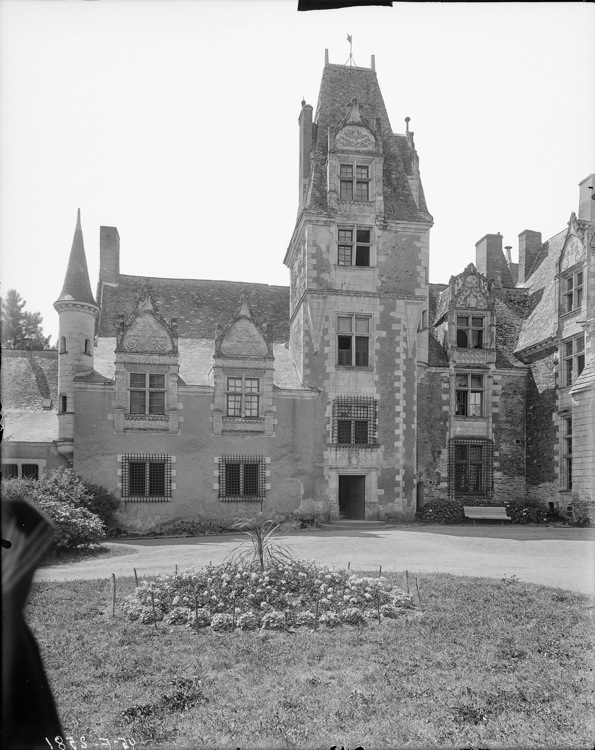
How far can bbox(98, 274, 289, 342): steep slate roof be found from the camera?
2631 cm

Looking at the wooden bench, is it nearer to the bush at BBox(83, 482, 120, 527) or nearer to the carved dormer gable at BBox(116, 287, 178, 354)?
the carved dormer gable at BBox(116, 287, 178, 354)

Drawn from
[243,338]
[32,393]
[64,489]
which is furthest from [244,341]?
[32,393]

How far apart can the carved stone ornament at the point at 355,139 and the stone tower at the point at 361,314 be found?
39 millimetres

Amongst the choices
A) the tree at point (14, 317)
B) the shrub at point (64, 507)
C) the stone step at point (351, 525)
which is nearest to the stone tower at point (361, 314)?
the stone step at point (351, 525)

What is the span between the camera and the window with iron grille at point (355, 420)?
75.4ft

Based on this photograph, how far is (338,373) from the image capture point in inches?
913

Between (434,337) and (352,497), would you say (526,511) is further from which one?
(434,337)

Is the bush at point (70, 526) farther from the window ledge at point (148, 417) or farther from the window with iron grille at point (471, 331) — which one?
the window with iron grille at point (471, 331)

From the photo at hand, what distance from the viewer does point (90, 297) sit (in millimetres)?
21219

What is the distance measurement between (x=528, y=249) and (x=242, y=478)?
59.0 feet

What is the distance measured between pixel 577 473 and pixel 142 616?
18892 millimetres

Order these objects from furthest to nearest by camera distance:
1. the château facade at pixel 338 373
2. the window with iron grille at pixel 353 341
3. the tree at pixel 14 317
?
the window with iron grille at pixel 353 341
the château facade at pixel 338 373
the tree at pixel 14 317

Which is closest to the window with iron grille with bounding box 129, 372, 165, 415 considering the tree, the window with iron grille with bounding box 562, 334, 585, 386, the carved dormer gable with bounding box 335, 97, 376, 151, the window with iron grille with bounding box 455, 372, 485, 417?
the carved dormer gable with bounding box 335, 97, 376, 151

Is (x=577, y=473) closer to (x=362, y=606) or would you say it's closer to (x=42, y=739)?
(x=362, y=606)
